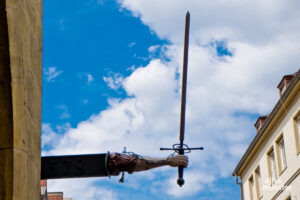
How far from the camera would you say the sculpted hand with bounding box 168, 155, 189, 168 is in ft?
17.8

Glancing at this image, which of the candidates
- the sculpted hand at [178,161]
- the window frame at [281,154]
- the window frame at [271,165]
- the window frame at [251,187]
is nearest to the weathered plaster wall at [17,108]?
the sculpted hand at [178,161]

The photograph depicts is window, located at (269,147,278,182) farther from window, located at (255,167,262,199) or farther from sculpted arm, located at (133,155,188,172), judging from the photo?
sculpted arm, located at (133,155,188,172)

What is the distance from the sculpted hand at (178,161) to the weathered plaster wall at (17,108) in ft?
3.83

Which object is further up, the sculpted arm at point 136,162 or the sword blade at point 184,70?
the sword blade at point 184,70

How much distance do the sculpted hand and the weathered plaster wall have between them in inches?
45.9

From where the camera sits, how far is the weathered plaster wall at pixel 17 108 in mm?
4359

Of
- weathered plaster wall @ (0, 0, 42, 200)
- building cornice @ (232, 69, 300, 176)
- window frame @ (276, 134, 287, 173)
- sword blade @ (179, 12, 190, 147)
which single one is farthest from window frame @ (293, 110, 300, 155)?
weathered plaster wall @ (0, 0, 42, 200)

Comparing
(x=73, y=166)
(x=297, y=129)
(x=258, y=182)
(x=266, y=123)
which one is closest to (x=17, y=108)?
(x=73, y=166)

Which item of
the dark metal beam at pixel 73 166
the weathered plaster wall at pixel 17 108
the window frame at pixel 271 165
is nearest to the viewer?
the weathered plaster wall at pixel 17 108

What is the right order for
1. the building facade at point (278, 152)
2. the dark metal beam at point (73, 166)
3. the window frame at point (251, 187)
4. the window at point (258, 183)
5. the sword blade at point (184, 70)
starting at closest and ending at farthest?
the sword blade at point (184, 70), the dark metal beam at point (73, 166), the building facade at point (278, 152), the window at point (258, 183), the window frame at point (251, 187)

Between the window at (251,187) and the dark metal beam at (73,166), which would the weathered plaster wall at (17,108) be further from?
the window at (251,187)

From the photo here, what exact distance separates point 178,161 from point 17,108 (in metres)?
1.61

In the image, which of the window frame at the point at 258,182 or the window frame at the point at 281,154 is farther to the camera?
the window frame at the point at 258,182

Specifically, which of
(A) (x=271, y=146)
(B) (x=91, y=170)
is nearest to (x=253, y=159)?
(A) (x=271, y=146)
